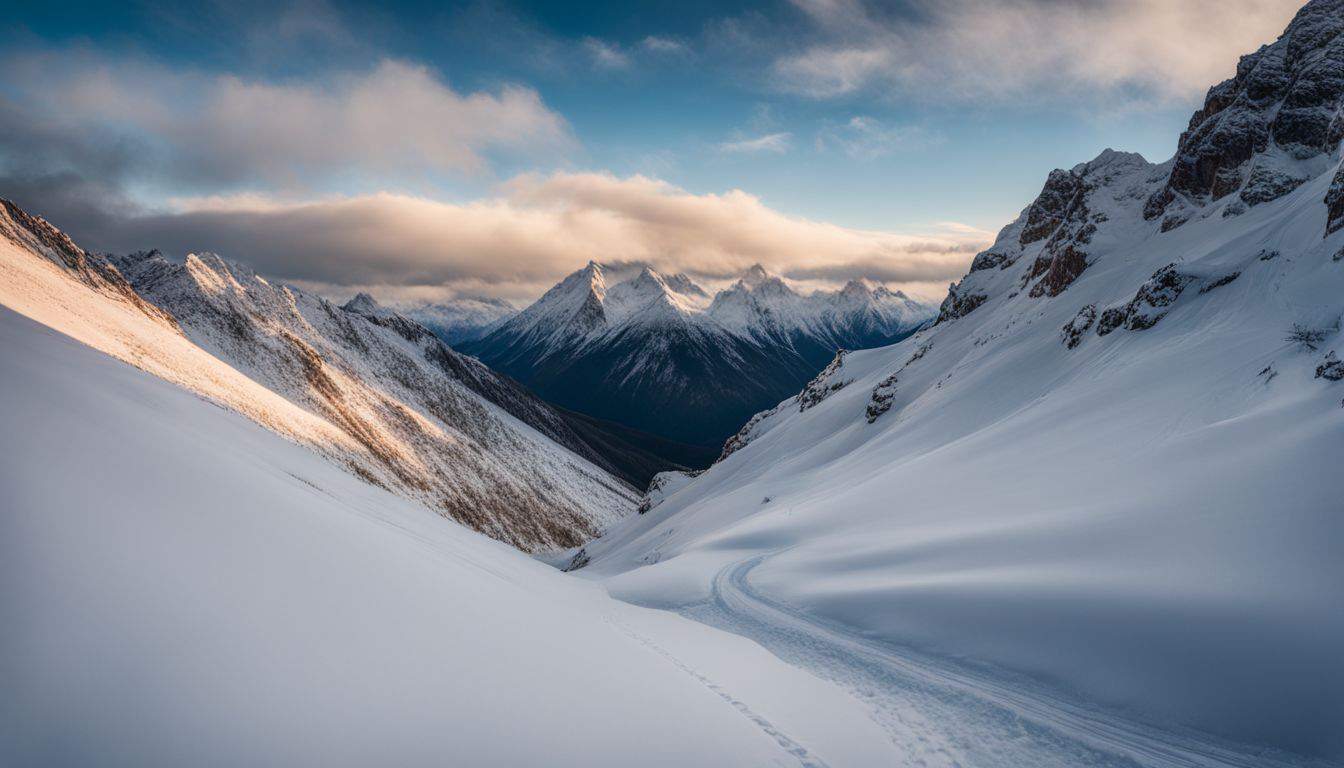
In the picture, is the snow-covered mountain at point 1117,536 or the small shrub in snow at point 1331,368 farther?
the small shrub in snow at point 1331,368

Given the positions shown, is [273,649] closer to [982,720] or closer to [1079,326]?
[982,720]

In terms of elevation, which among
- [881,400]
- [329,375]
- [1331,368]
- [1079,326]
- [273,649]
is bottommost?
[329,375]

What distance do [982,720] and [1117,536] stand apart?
702cm

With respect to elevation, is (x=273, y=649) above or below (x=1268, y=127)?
below

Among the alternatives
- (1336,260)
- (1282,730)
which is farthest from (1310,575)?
(1336,260)

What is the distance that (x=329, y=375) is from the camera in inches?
3590

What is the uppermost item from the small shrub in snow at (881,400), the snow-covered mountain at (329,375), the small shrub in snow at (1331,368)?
the small shrub in snow at (1331,368)

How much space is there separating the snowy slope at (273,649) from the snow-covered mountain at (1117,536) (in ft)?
11.3

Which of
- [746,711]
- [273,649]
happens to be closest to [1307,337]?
[746,711]

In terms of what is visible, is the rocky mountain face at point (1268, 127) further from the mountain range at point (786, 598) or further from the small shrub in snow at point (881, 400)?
the small shrub in snow at point (881, 400)

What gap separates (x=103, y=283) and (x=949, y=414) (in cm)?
8688

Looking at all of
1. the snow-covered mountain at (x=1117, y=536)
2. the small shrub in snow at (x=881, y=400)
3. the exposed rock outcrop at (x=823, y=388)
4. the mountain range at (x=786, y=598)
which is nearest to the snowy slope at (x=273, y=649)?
the mountain range at (x=786, y=598)

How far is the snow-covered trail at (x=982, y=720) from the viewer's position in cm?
814

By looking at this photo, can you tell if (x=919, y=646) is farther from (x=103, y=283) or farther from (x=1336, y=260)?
(x=103, y=283)
